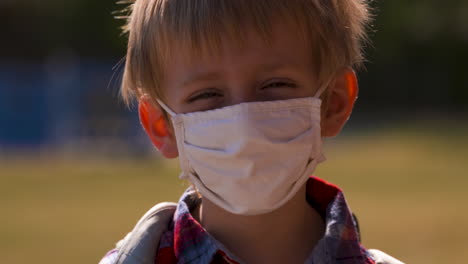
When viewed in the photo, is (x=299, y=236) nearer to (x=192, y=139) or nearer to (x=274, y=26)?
(x=192, y=139)

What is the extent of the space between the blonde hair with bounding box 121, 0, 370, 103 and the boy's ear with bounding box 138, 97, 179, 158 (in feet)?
0.20

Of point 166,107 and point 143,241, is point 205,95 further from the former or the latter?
point 143,241

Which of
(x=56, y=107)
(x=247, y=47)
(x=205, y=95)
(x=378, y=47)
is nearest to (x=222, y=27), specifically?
(x=247, y=47)

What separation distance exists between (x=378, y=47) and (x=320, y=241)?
35.5 m

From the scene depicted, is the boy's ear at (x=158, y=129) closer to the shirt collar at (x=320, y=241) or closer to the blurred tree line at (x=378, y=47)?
the shirt collar at (x=320, y=241)

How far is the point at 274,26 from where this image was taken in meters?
3.10

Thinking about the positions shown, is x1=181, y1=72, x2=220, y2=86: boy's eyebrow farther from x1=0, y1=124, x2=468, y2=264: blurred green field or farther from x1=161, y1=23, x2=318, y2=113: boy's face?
x1=0, y1=124, x2=468, y2=264: blurred green field

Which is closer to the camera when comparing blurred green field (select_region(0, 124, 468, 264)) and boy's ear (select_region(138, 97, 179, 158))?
boy's ear (select_region(138, 97, 179, 158))

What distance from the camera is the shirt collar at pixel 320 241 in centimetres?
302

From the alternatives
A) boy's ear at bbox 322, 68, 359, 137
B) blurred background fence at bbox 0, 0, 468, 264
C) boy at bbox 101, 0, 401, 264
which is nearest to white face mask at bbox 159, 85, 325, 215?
boy at bbox 101, 0, 401, 264

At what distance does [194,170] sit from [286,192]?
0.36m

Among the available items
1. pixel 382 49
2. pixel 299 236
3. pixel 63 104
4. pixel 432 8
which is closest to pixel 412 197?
pixel 299 236

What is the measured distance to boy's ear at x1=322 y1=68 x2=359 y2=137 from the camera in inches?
133

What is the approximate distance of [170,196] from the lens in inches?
577
